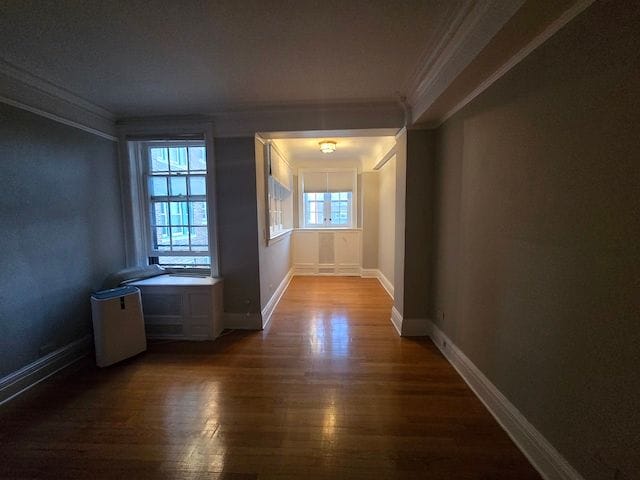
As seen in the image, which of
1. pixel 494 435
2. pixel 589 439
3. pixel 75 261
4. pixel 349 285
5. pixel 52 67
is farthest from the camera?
pixel 349 285

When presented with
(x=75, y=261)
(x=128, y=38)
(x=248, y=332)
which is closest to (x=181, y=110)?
(x=128, y=38)

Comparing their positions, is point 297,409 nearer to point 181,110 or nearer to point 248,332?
point 248,332

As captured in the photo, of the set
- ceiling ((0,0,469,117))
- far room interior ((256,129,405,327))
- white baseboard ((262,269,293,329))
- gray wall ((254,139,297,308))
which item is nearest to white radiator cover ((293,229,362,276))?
far room interior ((256,129,405,327))

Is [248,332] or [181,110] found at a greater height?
[181,110]

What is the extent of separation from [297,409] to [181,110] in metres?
3.12

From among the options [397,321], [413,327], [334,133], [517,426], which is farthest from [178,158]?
[517,426]

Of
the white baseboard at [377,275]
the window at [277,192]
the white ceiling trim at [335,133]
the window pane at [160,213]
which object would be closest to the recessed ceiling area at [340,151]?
the window at [277,192]

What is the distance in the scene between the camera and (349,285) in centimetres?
502

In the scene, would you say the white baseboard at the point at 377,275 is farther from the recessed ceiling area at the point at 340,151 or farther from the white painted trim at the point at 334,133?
the white painted trim at the point at 334,133

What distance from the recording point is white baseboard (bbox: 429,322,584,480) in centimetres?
130

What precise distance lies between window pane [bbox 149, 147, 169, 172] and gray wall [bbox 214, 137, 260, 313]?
0.81 m

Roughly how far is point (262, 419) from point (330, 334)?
52.8 inches

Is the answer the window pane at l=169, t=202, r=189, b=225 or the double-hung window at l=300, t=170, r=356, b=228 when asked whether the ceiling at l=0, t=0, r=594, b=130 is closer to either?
the window pane at l=169, t=202, r=189, b=225

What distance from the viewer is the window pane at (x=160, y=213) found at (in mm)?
3365
